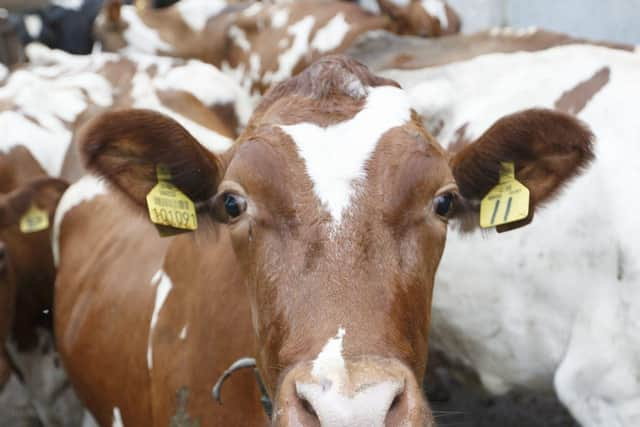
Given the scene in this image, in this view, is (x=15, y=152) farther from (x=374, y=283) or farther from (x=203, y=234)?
(x=374, y=283)

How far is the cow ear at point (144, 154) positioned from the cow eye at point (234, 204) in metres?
0.20

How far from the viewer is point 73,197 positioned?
3916 mm

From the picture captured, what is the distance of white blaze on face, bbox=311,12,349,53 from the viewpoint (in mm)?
6047

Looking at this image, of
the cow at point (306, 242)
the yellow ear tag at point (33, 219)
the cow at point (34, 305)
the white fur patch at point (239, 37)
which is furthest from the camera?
the white fur patch at point (239, 37)

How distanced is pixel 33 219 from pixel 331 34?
2.88 m

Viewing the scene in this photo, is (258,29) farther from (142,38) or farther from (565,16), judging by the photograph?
(565,16)

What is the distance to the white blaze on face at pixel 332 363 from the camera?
1.71 m

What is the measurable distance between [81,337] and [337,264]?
5.97ft

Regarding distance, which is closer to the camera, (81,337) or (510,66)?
(81,337)

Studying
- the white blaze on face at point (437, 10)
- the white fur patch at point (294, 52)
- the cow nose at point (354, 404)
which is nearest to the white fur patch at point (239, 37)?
the white fur patch at point (294, 52)

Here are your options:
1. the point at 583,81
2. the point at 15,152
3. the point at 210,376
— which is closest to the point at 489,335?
the point at 583,81

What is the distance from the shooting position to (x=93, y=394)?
3.37 meters

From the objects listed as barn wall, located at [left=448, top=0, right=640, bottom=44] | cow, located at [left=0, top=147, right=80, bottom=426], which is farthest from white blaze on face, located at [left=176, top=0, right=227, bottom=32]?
cow, located at [left=0, top=147, right=80, bottom=426]

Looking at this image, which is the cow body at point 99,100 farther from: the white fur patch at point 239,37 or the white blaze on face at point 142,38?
the white blaze on face at point 142,38
